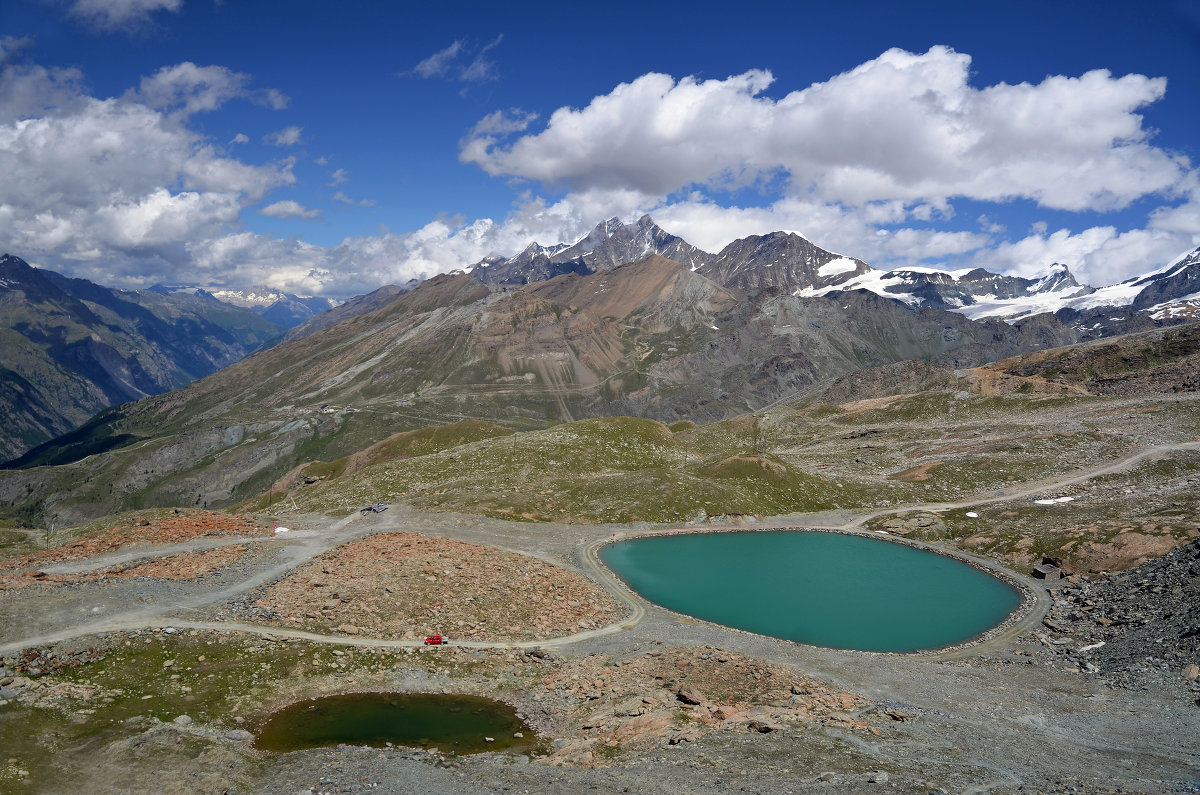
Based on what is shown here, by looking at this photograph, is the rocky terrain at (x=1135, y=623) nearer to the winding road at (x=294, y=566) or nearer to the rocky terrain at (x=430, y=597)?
the winding road at (x=294, y=566)

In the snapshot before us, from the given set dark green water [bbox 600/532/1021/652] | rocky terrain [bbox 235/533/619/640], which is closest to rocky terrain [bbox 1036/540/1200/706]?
dark green water [bbox 600/532/1021/652]

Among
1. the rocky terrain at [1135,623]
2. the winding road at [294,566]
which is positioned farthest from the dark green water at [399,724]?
the rocky terrain at [1135,623]

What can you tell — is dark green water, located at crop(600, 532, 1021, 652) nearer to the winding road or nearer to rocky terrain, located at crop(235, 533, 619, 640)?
the winding road

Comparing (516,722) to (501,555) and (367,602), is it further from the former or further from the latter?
(501,555)

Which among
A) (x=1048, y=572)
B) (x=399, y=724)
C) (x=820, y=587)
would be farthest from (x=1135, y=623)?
(x=399, y=724)

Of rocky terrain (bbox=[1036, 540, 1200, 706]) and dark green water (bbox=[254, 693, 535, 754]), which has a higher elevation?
dark green water (bbox=[254, 693, 535, 754])

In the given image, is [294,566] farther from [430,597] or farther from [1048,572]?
[1048,572]
